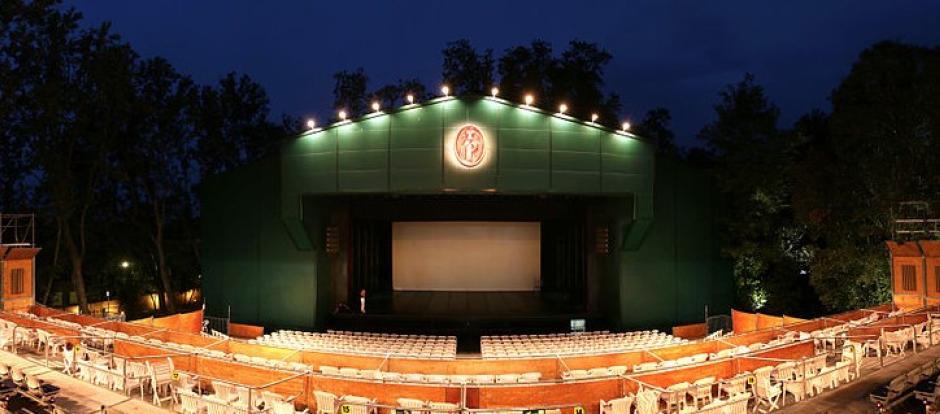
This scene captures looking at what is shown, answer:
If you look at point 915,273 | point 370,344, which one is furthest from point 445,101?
point 915,273

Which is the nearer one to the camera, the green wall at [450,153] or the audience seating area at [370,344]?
the audience seating area at [370,344]

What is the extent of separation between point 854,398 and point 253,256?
20.5 metres

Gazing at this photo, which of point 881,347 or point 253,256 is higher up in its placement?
point 253,256

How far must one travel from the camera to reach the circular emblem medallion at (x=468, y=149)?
1950 cm

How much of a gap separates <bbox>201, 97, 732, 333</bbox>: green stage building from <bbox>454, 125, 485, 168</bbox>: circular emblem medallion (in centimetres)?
5

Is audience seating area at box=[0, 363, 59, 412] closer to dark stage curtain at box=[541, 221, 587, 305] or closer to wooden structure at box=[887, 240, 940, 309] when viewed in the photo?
dark stage curtain at box=[541, 221, 587, 305]

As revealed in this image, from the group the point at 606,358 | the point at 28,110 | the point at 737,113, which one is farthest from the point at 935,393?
the point at 28,110

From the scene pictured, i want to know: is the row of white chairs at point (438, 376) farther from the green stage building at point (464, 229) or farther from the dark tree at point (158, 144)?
the dark tree at point (158, 144)

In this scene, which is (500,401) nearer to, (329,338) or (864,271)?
(329,338)

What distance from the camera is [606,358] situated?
10.2 metres

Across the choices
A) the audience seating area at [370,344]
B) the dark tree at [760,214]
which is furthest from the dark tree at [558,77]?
the audience seating area at [370,344]

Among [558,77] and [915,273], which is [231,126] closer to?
[558,77]

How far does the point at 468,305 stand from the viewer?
77.1ft

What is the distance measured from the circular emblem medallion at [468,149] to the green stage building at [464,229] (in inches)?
2.0
